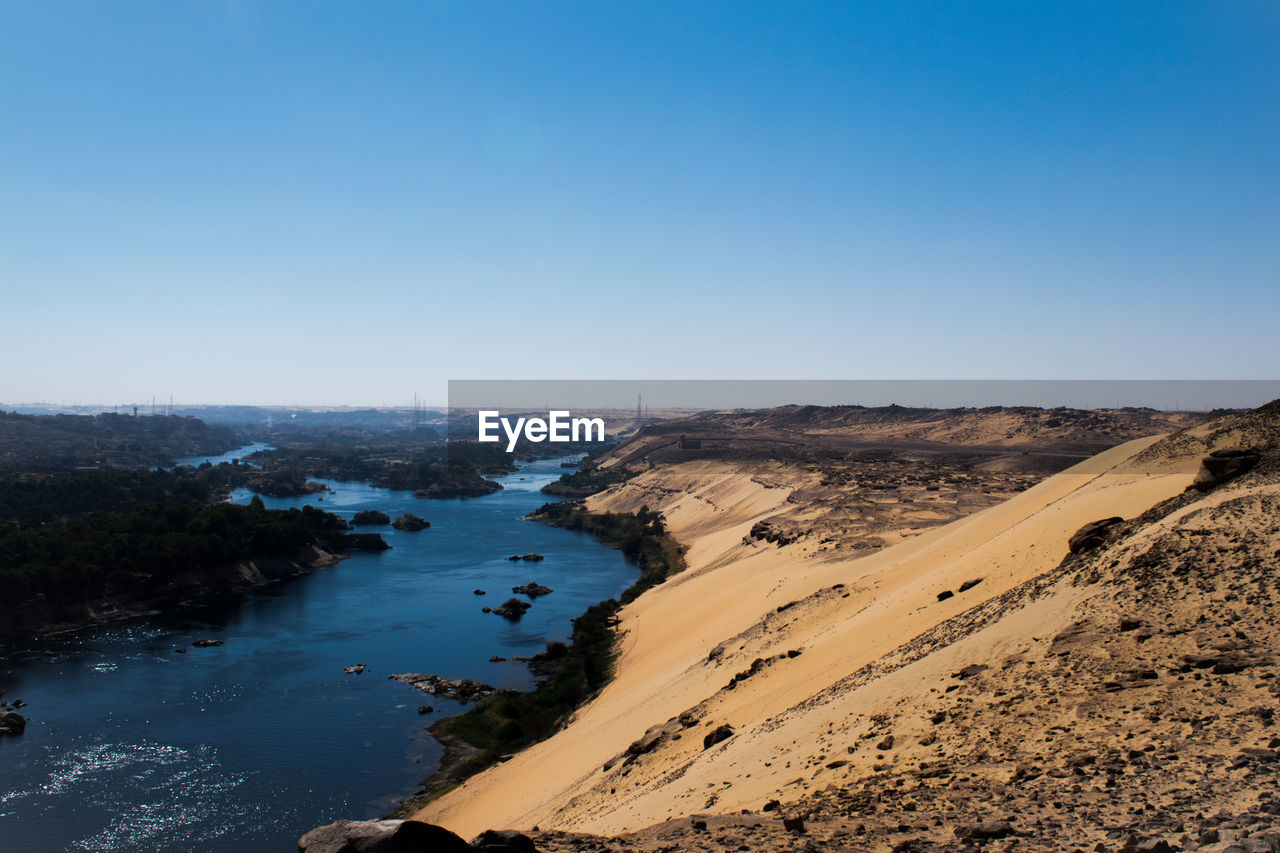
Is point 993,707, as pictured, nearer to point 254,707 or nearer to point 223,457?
point 254,707

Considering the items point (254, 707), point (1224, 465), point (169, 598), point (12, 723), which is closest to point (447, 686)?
point (254, 707)

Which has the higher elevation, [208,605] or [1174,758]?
[1174,758]

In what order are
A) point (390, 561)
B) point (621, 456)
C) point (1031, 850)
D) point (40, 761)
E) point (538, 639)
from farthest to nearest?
1. point (621, 456)
2. point (390, 561)
3. point (538, 639)
4. point (40, 761)
5. point (1031, 850)

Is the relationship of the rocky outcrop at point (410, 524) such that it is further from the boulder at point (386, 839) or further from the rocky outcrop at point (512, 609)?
the boulder at point (386, 839)

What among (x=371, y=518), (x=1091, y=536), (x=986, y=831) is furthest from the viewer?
(x=371, y=518)

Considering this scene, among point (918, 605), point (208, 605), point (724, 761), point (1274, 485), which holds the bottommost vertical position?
point (208, 605)

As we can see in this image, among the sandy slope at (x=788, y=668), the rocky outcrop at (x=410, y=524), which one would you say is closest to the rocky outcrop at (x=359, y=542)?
the rocky outcrop at (x=410, y=524)

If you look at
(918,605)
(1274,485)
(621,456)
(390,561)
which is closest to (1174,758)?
(1274,485)

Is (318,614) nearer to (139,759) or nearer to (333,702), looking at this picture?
(333,702)
